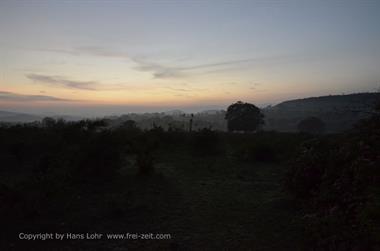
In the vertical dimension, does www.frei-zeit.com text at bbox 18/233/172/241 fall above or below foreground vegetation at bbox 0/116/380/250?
below

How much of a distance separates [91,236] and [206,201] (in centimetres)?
306

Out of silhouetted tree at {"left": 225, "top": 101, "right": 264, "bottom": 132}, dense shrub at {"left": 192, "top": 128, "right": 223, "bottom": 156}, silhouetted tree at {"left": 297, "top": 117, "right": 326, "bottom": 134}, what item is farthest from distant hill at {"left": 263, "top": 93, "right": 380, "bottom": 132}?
dense shrub at {"left": 192, "top": 128, "right": 223, "bottom": 156}

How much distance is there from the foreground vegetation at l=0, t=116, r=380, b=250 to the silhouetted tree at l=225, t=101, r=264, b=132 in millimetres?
36225

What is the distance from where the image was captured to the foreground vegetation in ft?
17.1

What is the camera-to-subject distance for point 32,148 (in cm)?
1435

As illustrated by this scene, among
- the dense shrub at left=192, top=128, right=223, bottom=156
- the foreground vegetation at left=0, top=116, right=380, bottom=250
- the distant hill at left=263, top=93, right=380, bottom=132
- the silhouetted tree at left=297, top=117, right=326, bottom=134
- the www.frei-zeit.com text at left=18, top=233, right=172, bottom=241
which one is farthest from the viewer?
the silhouetted tree at left=297, top=117, right=326, bottom=134

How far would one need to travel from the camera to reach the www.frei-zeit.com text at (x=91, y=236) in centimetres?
591

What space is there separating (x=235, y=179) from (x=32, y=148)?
8.57 meters

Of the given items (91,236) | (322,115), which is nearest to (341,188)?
(91,236)

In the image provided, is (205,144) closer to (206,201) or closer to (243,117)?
(206,201)

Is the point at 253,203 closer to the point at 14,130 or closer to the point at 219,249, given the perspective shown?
the point at 219,249

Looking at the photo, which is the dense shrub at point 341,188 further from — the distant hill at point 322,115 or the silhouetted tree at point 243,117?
the silhouetted tree at point 243,117

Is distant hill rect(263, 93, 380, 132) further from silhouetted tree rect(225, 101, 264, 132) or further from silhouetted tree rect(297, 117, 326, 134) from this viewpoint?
silhouetted tree rect(225, 101, 264, 132)

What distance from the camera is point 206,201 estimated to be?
27.2 ft
